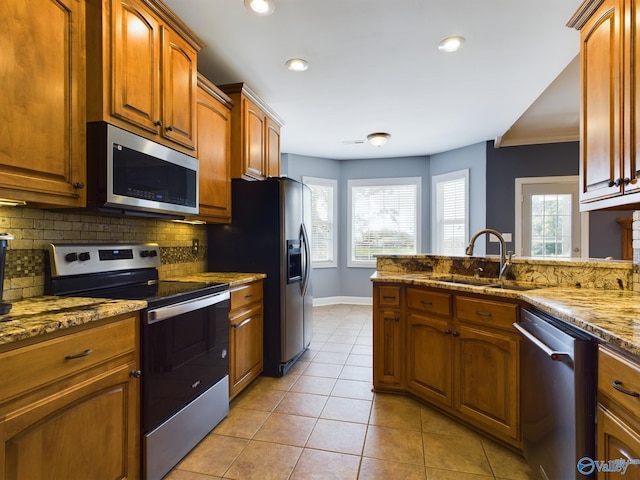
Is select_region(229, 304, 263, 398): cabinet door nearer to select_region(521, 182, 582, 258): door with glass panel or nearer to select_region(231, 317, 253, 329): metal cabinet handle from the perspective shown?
select_region(231, 317, 253, 329): metal cabinet handle

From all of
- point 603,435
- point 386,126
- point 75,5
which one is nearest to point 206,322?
point 75,5

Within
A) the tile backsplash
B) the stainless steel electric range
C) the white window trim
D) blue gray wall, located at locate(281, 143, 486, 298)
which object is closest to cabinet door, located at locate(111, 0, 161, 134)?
the tile backsplash

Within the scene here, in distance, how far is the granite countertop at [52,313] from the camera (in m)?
1.08

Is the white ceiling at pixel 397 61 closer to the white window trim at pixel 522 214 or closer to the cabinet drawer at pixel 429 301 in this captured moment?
the white window trim at pixel 522 214

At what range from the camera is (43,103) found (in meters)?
1.41

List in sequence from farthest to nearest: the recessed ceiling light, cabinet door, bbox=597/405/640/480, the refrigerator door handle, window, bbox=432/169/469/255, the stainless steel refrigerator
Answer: window, bbox=432/169/469/255
the refrigerator door handle
the stainless steel refrigerator
the recessed ceiling light
cabinet door, bbox=597/405/640/480

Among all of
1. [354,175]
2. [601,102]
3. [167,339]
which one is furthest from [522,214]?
[167,339]

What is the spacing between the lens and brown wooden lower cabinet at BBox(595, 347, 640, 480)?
98 cm

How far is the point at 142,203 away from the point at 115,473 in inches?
48.9

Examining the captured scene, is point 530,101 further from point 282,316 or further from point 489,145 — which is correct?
point 282,316

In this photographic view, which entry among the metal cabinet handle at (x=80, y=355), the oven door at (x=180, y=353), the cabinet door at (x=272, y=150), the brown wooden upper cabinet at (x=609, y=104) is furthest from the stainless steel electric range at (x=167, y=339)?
the brown wooden upper cabinet at (x=609, y=104)

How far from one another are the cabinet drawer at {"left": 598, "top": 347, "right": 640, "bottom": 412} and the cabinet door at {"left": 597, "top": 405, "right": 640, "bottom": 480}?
0.07m

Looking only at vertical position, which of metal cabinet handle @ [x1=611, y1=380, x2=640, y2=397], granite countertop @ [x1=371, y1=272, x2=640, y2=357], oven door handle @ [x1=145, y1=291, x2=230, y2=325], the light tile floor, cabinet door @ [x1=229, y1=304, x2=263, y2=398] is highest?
granite countertop @ [x1=371, y1=272, x2=640, y2=357]

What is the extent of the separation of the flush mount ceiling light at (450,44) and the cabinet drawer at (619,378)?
2.13 m
